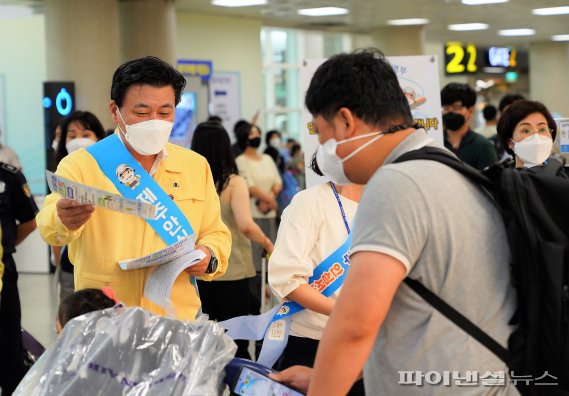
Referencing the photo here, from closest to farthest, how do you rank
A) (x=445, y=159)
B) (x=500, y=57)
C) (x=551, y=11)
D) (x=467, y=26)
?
(x=445, y=159), (x=551, y=11), (x=467, y=26), (x=500, y=57)

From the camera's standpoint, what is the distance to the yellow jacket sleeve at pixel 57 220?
2916 millimetres

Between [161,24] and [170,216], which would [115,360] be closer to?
[170,216]

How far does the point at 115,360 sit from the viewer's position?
209cm

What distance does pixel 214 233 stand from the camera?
3.29 meters

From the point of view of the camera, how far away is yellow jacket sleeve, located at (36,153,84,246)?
292 centimetres

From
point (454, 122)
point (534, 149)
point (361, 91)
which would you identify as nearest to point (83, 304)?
point (361, 91)

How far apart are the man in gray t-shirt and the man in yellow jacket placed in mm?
1217

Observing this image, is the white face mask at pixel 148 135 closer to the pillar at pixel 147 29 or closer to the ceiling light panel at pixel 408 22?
the pillar at pixel 147 29

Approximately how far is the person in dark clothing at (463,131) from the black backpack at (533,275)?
14.6ft

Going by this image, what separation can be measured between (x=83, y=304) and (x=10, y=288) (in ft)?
7.46

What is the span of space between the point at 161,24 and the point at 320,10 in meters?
3.82

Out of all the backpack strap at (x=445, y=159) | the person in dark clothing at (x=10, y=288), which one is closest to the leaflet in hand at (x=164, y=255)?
the backpack strap at (x=445, y=159)

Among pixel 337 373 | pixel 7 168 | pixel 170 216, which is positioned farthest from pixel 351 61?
pixel 7 168

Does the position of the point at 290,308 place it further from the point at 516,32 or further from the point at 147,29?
the point at 516,32
